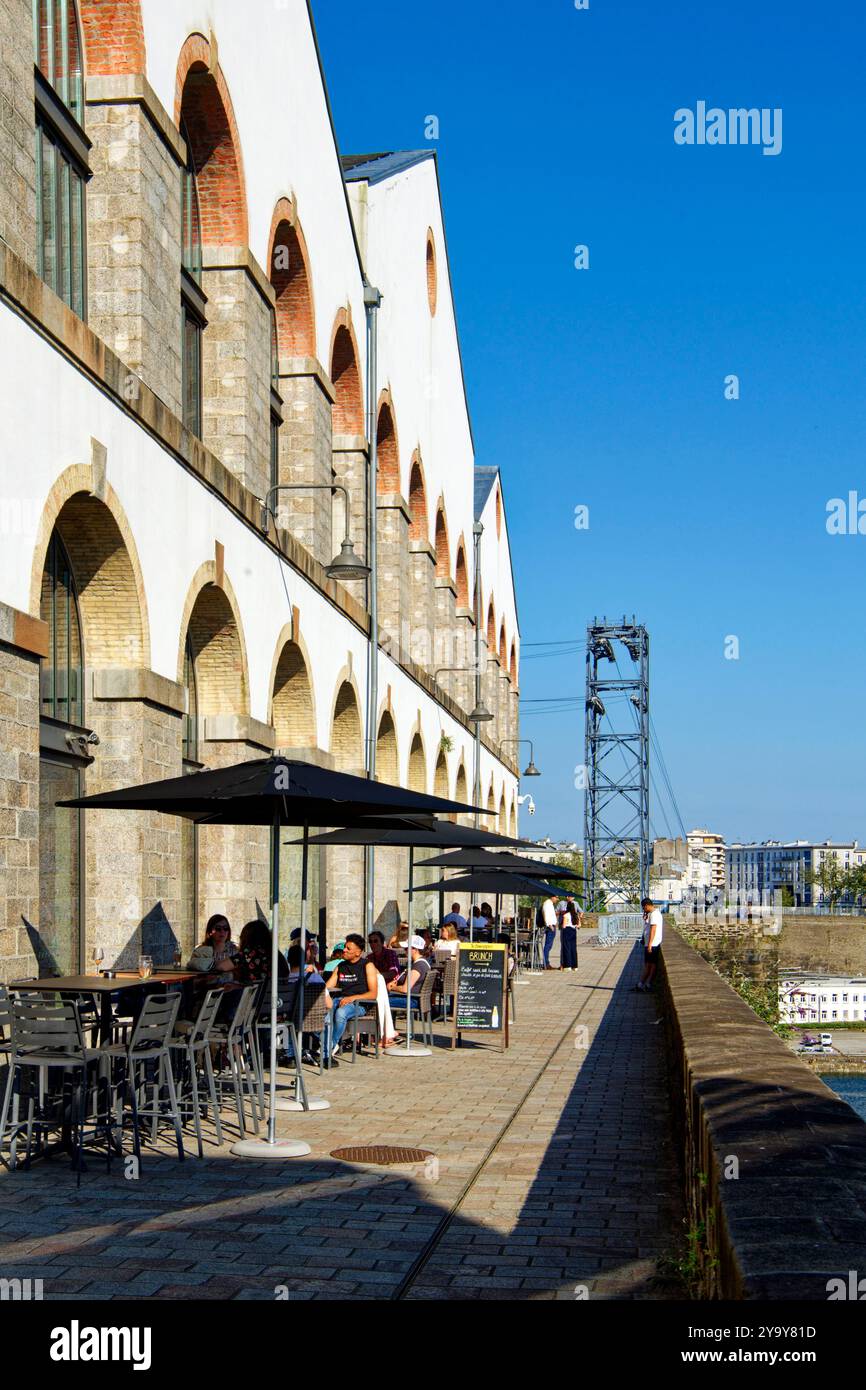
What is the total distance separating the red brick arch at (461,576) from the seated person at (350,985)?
89.9 ft

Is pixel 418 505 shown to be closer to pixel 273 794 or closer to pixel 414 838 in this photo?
pixel 414 838

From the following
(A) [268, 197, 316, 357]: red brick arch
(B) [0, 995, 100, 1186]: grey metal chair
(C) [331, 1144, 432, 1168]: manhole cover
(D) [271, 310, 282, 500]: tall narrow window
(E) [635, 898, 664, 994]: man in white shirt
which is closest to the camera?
(B) [0, 995, 100, 1186]: grey metal chair

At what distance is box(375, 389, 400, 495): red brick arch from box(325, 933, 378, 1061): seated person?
15.7m

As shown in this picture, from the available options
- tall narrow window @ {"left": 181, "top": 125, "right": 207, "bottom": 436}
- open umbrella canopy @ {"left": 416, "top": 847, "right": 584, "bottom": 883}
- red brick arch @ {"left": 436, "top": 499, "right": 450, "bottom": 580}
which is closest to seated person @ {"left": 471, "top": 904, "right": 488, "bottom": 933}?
open umbrella canopy @ {"left": 416, "top": 847, "right": 584, "bottom": 883}

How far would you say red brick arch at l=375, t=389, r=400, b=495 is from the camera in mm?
28688

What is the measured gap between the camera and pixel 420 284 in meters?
33.0

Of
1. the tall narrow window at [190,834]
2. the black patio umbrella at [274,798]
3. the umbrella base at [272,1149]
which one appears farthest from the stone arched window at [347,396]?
the umbrella base at [272,1149]

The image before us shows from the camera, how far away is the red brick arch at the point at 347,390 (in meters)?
24.9

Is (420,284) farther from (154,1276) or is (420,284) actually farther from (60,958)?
(154,1276)

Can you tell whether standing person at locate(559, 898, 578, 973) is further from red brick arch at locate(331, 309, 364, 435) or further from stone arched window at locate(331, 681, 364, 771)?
red brick arch at locate(331, 309, 364, 435)

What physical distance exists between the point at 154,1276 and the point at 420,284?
29021 mm
